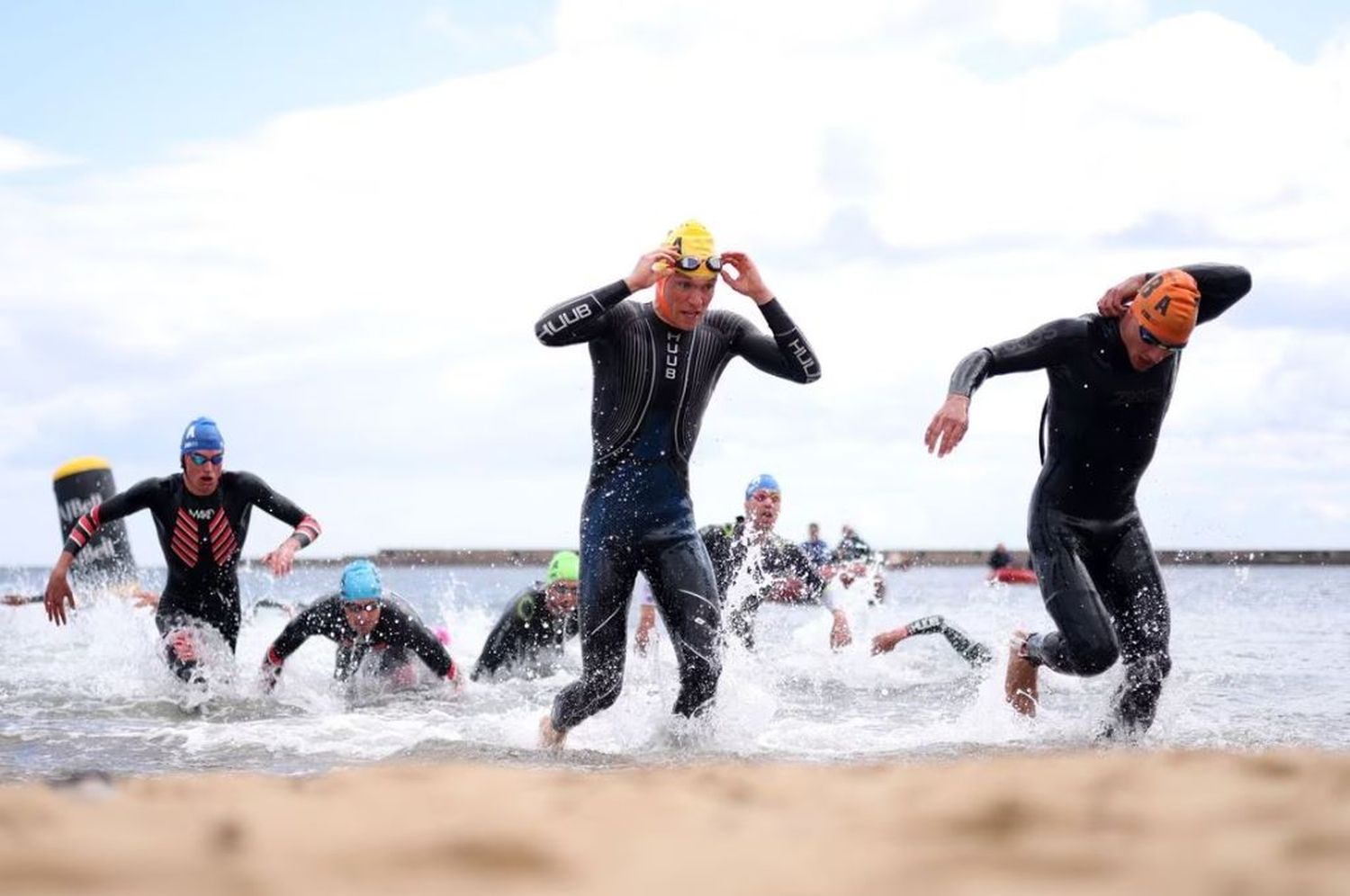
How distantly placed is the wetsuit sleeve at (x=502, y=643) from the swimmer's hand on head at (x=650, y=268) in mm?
5971

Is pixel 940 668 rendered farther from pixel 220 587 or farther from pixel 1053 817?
pixel 1053 817

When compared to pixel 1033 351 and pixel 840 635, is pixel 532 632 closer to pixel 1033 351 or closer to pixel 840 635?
pixel 840 635

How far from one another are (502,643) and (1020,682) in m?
5.29

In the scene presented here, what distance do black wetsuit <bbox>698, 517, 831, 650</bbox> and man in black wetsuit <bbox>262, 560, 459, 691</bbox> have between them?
2183mm

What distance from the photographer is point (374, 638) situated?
1159cm

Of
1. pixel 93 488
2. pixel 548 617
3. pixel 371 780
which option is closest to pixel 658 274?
pixel 371 780

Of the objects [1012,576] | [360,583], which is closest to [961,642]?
[360,583]

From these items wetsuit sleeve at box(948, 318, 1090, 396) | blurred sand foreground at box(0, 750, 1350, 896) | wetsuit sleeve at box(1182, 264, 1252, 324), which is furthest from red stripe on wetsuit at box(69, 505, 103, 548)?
wetsuit sleeve at box(1182, 264, 1252, 324)

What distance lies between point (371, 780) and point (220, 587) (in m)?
7.20

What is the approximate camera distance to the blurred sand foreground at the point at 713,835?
113 inches

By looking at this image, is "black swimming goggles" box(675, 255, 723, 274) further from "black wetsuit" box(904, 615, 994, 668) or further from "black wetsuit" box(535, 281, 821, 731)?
"black wetsuit" box(904, 615, 994, 668)

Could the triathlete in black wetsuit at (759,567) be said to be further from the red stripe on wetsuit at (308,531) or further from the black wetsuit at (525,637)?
the red stripe on wetsuit at (308,531)

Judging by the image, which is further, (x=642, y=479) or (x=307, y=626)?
(x=307, y=626)

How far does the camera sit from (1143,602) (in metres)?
7.45
